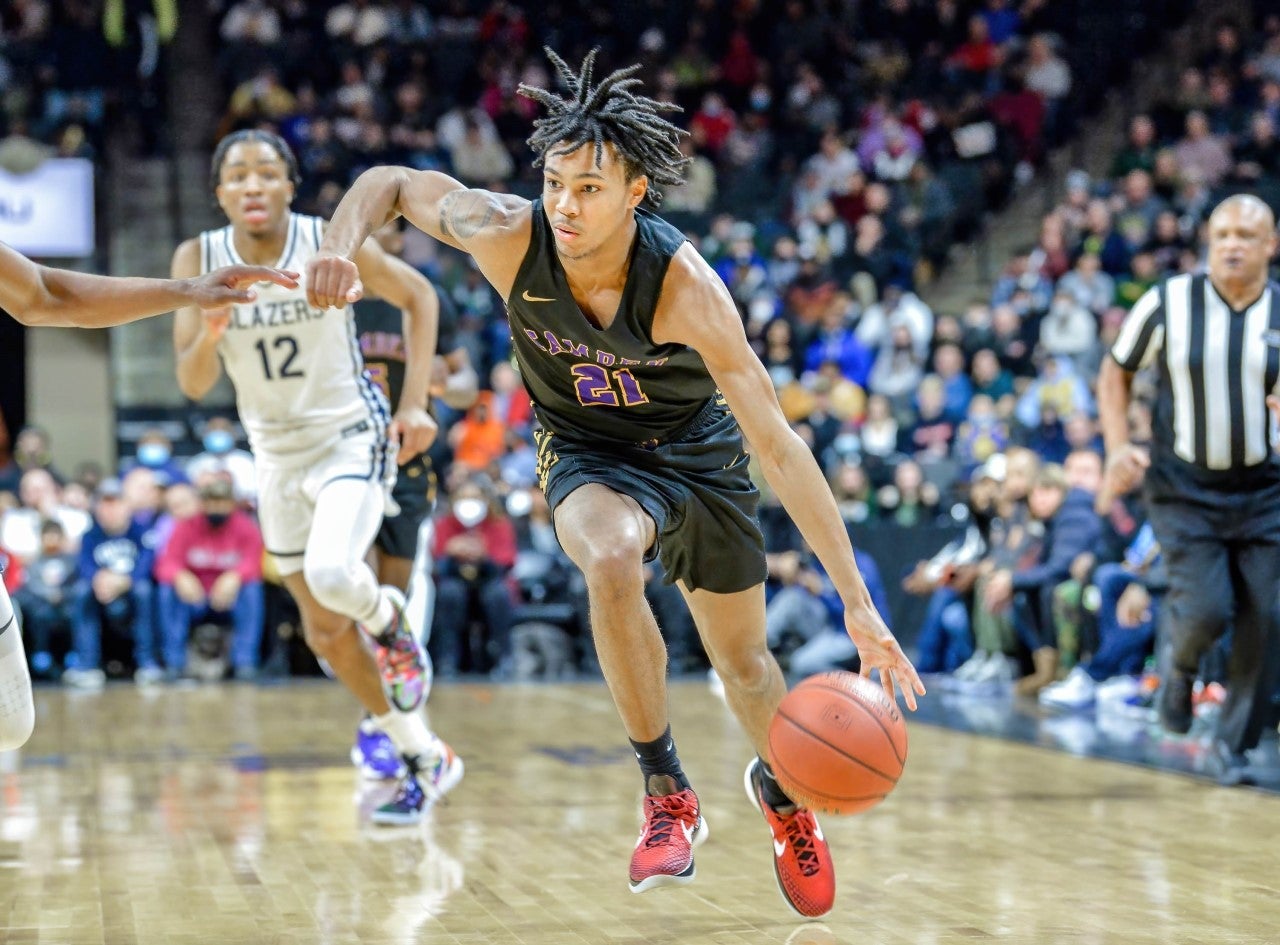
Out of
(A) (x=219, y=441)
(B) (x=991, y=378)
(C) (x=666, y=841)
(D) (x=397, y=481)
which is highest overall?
(B) (x=991, y=378)

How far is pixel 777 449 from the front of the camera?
158 inches

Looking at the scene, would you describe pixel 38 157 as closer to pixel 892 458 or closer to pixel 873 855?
pixel 892 458

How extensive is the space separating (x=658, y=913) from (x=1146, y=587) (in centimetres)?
558

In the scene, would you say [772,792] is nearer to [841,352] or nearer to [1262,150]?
[841,352]

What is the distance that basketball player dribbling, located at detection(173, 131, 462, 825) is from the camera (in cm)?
593

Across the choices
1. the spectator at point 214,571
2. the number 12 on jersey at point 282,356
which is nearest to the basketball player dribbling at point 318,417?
the number 12 on jersey at point 282,356

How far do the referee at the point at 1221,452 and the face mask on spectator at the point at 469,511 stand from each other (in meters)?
5.97

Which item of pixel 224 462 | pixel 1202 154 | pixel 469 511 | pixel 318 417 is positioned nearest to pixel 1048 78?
pixel 1202 154

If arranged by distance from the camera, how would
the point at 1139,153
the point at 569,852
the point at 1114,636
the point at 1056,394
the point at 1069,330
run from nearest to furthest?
the point at 569,852 → the point at 1114,636 → the point at 1056,394 → the point at 1069,330 → the point at 1139,153

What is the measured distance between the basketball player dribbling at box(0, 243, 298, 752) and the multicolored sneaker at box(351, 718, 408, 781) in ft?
9.37

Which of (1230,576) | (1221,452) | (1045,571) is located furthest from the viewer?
(1045,571)

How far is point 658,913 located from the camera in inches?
173

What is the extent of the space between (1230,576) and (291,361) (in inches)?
145

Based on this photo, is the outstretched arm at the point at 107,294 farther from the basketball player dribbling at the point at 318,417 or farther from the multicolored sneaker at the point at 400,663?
the multicolored sneaker at the point at 400,663
